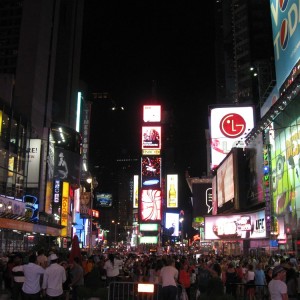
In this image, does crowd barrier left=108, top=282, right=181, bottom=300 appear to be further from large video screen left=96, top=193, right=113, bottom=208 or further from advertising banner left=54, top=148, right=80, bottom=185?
large video screen left=96, top=193, right=113, bottom=208

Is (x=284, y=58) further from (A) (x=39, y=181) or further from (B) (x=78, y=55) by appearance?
(B) (x=78, y=55)

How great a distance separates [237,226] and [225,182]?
8.08 meters

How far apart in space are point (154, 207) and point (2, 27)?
41.7 meters

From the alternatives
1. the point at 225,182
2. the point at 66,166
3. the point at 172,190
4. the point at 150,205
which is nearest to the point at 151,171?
the point at 150,205

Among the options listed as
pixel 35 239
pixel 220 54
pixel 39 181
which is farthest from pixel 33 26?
pixel 220 54

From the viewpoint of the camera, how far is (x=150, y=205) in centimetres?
8550

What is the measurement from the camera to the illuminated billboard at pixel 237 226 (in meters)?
29.1

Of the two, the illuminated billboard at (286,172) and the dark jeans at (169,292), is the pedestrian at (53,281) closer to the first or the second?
the dark jeans at (169,292)

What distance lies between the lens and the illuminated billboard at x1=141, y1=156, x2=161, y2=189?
83938 mm

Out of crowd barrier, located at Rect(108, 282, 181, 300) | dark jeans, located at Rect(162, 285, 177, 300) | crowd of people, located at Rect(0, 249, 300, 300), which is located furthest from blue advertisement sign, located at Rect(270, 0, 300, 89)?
crowd barrier, located at Rect(108, 282, 181, 300)

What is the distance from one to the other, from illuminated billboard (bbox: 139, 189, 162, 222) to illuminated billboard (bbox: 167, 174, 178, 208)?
18853 millimetres

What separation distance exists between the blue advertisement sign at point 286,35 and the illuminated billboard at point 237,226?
899 cm

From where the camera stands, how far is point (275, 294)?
7.78 meters

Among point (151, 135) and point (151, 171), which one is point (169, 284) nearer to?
point (151, 135)
